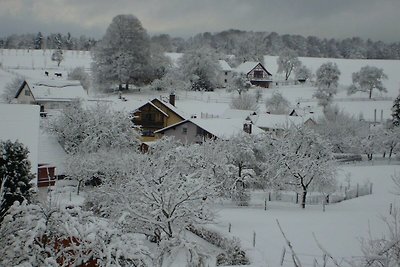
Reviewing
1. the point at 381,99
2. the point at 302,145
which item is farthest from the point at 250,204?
the point at 381,99

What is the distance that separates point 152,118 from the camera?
42312 millimetres

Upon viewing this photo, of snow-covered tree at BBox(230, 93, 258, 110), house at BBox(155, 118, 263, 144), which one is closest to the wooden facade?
house at BBox(155, 118, 263, 144)

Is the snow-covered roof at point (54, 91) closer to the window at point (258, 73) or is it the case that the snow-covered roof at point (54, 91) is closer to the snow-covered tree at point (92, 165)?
the snow-covered tree at point (92, 165)

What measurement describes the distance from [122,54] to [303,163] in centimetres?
4108

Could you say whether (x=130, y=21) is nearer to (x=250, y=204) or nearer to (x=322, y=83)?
(x=322, y=83)

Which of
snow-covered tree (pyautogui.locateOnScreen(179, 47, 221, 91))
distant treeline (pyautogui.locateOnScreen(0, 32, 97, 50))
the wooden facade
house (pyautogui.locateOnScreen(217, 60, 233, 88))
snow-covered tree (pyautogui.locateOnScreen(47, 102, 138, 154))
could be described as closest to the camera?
the wooden facade

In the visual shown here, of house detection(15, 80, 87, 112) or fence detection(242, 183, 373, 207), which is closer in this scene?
Answer: fence detection(242, 183, 373, 207)

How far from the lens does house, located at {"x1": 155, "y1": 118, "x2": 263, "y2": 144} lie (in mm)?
36562

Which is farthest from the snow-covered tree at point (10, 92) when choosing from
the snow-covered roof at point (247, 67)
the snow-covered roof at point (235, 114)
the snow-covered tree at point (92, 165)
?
the snow-covered roof at point (247, 67)

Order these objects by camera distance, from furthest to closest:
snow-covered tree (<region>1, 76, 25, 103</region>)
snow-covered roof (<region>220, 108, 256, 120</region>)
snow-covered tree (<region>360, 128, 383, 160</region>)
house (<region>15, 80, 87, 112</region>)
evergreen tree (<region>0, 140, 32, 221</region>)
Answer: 1. snow-covered tree (<region>1, 76, 25, 103</region>)
2. snow-covered roof (<region>220, 108, 256, 120</region>)
3. house (<region>15, 80, 87, 112</region>)
4. snow-covered tree (<region>360, 128, 383, 160</region>)
5. evergreen tree (<region>0, 140, 32, 221</region>)

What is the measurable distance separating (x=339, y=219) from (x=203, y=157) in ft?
25.7

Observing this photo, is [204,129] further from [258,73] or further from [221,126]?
[258,73]

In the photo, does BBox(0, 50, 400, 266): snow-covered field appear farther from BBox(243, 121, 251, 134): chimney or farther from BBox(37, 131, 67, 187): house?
BBox(37, 131, 67, 187): house

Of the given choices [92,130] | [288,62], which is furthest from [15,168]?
[288,62]
